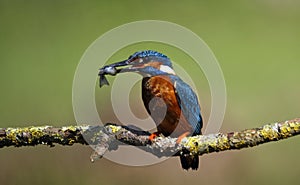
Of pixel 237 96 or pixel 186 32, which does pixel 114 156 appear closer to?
pixel 237 96

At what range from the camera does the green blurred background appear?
2.90 metres

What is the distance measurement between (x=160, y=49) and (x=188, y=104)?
2.52 metres

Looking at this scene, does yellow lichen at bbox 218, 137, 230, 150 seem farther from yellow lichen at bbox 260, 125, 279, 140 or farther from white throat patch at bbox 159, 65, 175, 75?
white throat patch at bbox 159, 65, 175, 75

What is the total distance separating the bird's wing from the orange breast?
12 mm

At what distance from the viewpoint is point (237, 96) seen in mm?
3795

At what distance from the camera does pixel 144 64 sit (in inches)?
71.4

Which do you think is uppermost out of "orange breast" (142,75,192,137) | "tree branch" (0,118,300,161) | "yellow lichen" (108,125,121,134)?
"orange breast" (142,75,192,137)

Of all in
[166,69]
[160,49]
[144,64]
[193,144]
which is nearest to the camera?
[193,144]

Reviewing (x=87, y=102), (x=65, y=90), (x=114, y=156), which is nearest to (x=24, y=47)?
(x=65, y=90)

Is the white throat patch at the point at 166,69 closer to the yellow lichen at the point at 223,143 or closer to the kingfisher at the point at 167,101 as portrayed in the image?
the kingfisher at the point at 167,101

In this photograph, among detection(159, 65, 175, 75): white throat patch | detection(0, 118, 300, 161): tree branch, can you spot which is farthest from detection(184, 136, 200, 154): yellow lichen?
detection(159, 65, 175, 75): white throat patch

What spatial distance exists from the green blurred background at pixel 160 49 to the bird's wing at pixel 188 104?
0.99 meters

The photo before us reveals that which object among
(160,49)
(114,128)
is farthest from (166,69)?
(160,49)

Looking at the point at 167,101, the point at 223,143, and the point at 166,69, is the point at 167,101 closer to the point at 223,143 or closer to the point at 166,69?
the point at 166,69
